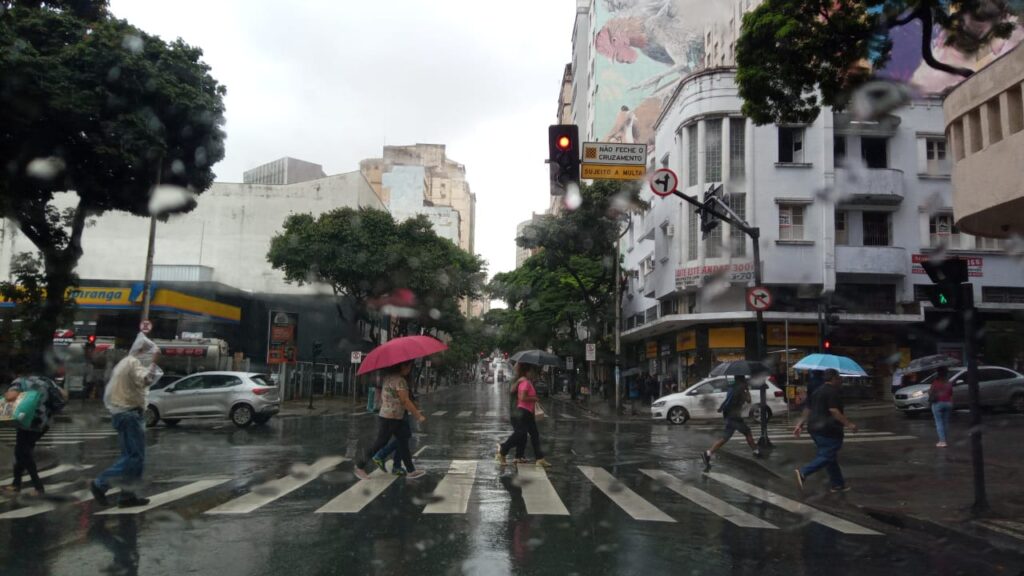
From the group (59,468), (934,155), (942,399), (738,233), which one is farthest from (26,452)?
(934,155)

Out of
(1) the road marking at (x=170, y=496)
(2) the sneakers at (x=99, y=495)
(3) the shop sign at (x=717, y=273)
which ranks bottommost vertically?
(1) the road marking at (x=170, y=496)

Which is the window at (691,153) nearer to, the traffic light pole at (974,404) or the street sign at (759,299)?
the street sign at (759,299)

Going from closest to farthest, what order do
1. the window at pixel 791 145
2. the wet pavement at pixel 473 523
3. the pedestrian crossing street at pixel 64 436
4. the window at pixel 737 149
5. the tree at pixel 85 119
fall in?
1. the wet pavement at pixel 473 523
2. the tree at pixel 85 119
3. the pedestrian crossing street at pixel 64 436
4. the window at pixel 791 145
5. the window at pixel 737 149

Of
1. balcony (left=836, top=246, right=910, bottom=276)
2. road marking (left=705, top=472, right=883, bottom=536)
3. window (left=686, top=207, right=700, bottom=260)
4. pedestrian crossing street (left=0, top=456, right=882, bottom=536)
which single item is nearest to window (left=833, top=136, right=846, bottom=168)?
balcony (left=836, top=246, right=910, bottom=276)

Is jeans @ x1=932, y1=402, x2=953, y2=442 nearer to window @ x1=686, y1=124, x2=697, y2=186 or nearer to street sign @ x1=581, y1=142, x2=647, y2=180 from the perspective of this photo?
street sign @ x1=581, y1=142, x2=647, y2=180

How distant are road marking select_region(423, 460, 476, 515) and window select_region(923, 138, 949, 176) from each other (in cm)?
2504

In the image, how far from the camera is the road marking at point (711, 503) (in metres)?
7.26

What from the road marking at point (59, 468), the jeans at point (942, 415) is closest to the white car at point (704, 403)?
the jeans at point (942, 415)

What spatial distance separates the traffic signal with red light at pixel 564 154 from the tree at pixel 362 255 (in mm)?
26828

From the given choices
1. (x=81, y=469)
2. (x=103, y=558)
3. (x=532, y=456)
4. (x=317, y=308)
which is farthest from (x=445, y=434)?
(x=317, y=308)

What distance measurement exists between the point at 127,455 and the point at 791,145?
27170 mm

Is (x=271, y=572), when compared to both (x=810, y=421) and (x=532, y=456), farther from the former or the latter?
(x=532, y=456)

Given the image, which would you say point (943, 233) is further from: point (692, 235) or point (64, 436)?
point (64, 436)

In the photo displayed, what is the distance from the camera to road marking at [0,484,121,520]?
712cm
